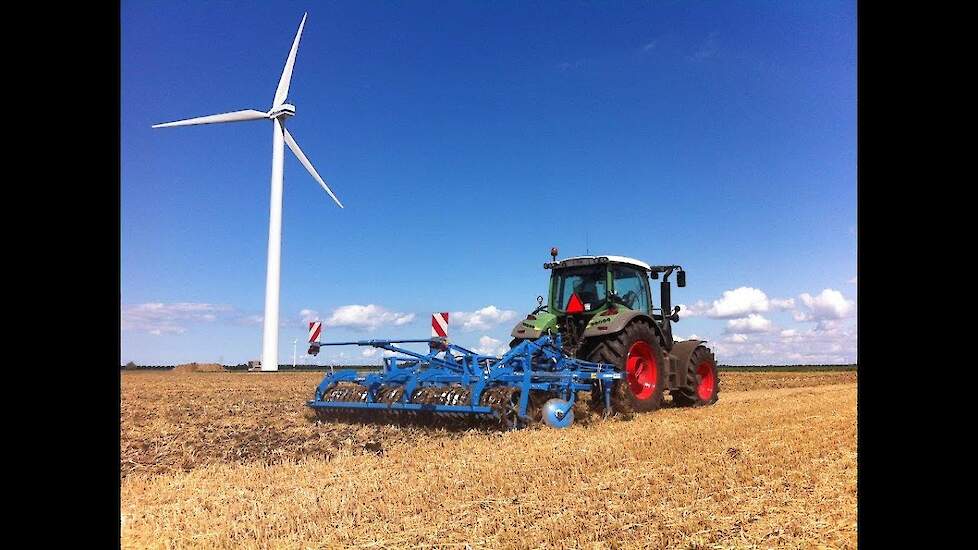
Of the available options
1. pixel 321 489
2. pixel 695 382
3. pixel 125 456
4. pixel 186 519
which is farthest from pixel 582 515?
pixel 695 382

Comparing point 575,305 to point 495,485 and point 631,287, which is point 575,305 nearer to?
point 631,287

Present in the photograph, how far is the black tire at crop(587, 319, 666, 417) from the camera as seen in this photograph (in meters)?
10.3

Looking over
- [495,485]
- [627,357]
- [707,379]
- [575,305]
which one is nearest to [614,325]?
[627,357]

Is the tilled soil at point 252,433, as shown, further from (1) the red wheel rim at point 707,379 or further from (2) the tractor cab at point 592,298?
(1) the red wheel rim at point 707,379

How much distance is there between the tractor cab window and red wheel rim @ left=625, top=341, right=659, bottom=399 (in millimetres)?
777

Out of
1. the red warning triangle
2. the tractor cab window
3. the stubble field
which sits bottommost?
the stubble field

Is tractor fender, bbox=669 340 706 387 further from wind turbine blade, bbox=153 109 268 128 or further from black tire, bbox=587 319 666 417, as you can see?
wind turbine blade, bbox=153 109 268 128

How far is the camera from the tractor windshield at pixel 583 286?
37.2ft

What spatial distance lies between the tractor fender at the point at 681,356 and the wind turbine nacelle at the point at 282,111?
1799cm

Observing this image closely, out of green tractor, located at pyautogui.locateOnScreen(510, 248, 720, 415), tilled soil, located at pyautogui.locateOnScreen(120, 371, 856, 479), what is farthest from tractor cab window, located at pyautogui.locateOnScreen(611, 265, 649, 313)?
tilled soil, located at pyautogui.locateOnScreen(120, 371, 856, 479)

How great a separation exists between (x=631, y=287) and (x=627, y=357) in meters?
1.63

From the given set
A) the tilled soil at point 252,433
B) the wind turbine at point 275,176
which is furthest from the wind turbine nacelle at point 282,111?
the tilled soil at point 252,433

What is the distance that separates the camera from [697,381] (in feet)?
40.2
